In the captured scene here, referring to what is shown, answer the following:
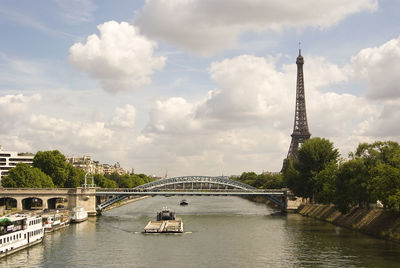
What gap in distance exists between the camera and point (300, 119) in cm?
14038

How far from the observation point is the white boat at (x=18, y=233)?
4054cm

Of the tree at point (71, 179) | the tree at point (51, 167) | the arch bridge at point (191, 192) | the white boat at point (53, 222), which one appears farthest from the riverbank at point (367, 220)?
the tree at point (51, 167)

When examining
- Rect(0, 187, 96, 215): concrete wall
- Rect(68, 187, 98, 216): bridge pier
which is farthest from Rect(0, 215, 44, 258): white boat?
Rect(0, 187, 96, 215): concrete wall

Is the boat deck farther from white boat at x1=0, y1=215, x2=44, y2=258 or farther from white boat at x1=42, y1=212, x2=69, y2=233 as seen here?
white boat at x1=0, y1=215, x2=44, y2=258

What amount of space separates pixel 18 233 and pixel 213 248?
17.8 meters

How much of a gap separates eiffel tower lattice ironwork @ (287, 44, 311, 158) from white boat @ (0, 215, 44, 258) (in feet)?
321

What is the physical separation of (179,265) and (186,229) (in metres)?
23.1

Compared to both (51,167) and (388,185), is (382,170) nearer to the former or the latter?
(388,185)

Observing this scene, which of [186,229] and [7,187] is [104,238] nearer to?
[186,229]

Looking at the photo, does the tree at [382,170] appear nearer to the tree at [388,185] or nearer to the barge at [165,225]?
the tree at [388,185]

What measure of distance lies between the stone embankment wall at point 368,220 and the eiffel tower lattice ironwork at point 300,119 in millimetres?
66698

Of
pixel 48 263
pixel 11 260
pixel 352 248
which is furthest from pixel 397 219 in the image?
pixel 11 260

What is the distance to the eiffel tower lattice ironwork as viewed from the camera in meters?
138

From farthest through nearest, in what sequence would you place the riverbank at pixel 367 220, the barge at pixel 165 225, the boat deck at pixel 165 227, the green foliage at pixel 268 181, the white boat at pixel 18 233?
the green foliage at pixel 268 181, the barge at pixel 165 225, the boat deck at pixel 165 227, the riverbank at pixel 367 220, the white boat at pixel 18 233
